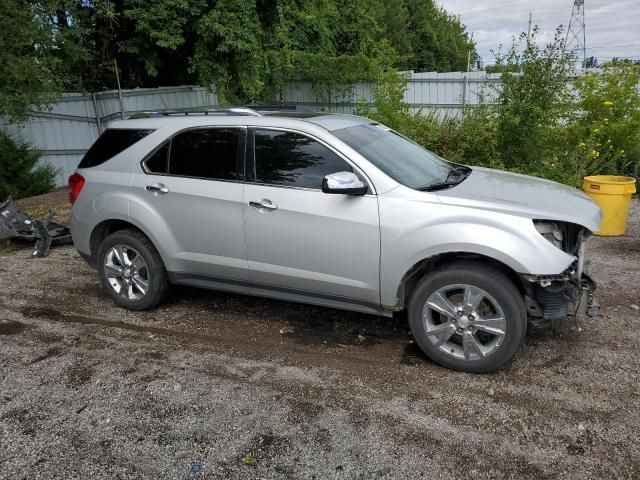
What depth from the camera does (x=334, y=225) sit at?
3904 millimetres

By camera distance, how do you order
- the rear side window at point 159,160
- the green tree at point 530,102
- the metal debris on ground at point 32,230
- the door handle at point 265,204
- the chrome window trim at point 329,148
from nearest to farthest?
the chrome window trim at point 329,148 → the door handle at point 265,204 → the rear side window at point 159,160 → the metal debris on ground at point 32,230 → the green tree at point 530,102

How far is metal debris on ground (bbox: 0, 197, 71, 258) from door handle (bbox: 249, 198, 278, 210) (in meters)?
4.28

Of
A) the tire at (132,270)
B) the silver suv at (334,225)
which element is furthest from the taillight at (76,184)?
the tire at (132,270)

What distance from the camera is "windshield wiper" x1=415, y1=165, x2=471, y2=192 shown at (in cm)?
397

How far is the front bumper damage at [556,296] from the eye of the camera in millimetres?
3480

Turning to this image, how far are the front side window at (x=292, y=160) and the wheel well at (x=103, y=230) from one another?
5.22 feet

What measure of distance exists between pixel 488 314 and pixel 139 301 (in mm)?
3183

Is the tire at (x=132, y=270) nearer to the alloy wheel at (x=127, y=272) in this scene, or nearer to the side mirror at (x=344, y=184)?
the alloy wheel at (x=127, y=272)

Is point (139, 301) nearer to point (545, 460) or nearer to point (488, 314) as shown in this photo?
point (488, 314)

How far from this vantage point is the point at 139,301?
495 cm

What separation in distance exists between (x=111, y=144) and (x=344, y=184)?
258 centimetres

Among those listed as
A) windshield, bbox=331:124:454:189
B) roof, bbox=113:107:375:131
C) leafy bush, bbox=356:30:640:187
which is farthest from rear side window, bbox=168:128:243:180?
leafy bush, bbox=356:30:640:187

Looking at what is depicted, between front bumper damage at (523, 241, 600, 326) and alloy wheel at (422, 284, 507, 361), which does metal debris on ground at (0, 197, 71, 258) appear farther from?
front bumper damage at (523, 241, 600, 326)

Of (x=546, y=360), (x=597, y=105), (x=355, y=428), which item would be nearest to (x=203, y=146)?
(x=355, y=428)
